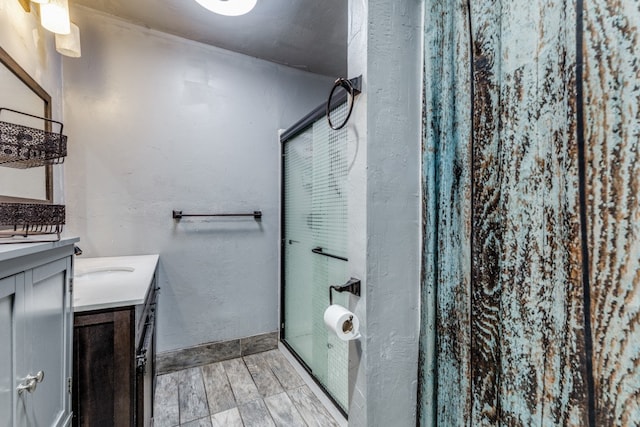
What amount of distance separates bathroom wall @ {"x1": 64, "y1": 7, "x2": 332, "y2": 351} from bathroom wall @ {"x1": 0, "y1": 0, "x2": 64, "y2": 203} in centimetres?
12

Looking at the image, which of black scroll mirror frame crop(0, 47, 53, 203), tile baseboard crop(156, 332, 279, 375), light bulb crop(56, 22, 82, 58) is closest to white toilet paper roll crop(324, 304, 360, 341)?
black scroll mirror frame crop(0, 47, 53, 203)

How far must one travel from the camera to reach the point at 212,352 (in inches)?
88.0

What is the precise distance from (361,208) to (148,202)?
1795 millimetres

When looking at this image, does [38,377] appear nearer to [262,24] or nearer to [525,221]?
[525,221]

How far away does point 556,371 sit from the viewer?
591mm

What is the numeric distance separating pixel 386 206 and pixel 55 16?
1.67m

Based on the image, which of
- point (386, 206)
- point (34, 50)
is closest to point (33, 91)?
point (34, 50)

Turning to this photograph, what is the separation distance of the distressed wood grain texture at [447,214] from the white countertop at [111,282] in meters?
1.05

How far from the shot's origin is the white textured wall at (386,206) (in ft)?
2.97

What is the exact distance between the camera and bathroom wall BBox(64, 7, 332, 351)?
192cm

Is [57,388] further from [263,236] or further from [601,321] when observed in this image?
[263,236]

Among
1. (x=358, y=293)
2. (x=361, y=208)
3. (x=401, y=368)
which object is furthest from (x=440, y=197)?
(x=401, y=368)

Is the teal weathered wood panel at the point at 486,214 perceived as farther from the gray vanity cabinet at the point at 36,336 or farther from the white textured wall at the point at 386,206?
the gray vanity cabinet at the point at 36,336

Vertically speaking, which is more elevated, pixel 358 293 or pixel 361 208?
pixel 361 208
